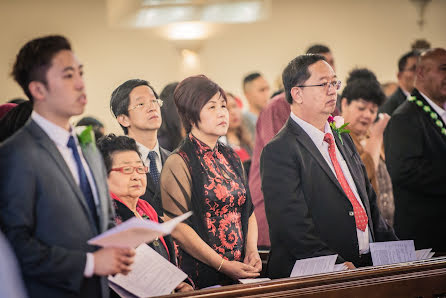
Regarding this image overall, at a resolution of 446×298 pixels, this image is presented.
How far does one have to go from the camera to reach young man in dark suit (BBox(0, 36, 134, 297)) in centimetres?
216

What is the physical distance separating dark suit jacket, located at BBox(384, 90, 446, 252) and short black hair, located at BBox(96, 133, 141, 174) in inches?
67.8

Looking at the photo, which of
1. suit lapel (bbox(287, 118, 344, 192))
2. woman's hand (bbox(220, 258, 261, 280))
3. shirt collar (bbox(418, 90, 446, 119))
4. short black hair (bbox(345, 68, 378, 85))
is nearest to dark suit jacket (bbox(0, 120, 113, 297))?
woman's hand (bbox(220, 258, 261, 280))

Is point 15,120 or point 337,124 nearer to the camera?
point 15,120

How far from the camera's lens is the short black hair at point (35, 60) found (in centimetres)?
230

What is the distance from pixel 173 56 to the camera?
7559 mm

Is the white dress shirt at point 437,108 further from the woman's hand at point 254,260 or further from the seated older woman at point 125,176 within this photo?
the seated older woman at point 125,176

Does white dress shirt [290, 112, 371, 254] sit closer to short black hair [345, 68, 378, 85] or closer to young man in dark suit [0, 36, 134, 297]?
short black hair [345, 68, 378, 85]

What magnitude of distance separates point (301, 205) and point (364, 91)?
3.27ft

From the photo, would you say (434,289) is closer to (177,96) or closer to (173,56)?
(177,96)

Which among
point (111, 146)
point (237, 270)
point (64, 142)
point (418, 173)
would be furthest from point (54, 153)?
point (418, 173)

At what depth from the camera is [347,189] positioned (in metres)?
3.11

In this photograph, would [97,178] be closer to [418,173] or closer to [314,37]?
[418,173]

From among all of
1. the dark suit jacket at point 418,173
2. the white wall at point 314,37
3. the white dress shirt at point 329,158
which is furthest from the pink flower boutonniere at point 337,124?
the white wall at point 314,37

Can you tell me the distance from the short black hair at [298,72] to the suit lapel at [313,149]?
18cm
